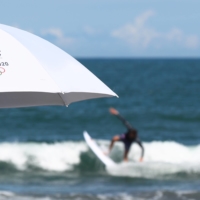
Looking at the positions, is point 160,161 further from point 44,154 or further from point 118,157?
point 44,154

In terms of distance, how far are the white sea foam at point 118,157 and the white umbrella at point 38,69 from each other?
9.96 meters

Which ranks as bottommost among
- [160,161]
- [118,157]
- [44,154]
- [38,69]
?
[38,69]

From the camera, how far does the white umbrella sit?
179 inches

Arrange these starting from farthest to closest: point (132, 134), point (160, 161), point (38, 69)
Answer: point (160, 161)
point (132, 134)
point (38, 69)

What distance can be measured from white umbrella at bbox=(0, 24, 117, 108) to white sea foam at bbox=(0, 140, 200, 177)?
996 centimetres

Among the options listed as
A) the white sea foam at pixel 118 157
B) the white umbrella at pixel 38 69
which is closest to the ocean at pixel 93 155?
the white sea foam at pixel 118 157

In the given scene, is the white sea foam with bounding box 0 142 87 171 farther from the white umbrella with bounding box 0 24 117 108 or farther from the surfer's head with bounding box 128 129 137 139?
the white umbrella with bounding box 0 24 117 108

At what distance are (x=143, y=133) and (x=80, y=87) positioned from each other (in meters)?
17.9

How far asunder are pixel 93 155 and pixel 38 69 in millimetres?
12654

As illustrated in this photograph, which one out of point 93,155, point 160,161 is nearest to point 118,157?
point 93,155

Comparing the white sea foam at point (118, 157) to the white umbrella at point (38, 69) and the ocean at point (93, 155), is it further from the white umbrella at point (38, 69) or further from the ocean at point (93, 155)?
the white umbrella at point (38, 69)

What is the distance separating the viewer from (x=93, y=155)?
676 inches

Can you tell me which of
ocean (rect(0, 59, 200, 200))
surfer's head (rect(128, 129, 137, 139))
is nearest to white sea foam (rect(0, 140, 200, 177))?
ocean (rect(0, 59, 200, 200))

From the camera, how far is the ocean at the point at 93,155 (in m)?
12.6
